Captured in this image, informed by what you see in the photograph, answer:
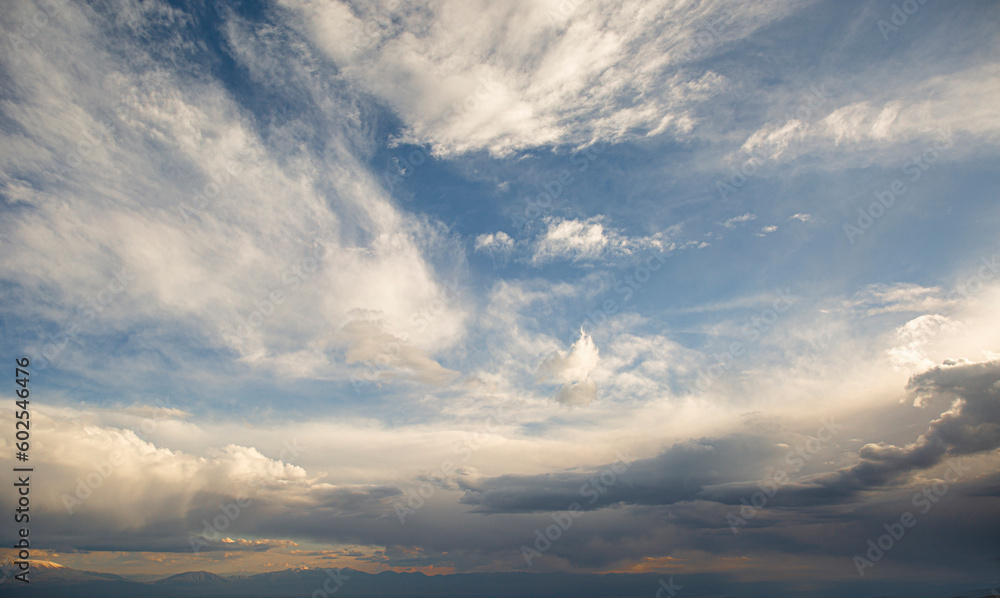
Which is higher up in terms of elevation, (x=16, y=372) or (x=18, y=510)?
(x=16, y=372)

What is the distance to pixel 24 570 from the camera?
83812mm

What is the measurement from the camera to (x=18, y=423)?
81.4 meters

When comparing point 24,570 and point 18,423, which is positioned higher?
point 18,423

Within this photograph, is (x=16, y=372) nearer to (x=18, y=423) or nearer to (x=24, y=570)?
(x=18, y=423)

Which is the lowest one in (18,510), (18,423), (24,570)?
(24,570)

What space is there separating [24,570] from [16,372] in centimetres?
4001

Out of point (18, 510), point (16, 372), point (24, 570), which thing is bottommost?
point (24, 570)

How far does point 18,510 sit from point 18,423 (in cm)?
1705

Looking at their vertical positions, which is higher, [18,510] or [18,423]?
[18,423]

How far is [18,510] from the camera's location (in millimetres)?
82312

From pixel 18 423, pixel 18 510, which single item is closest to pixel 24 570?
pixel 18 510

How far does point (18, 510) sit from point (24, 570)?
12600 millimetres

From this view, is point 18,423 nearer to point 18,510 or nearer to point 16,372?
point 16,372

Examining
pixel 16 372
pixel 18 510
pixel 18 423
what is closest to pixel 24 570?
pixel 18 510
